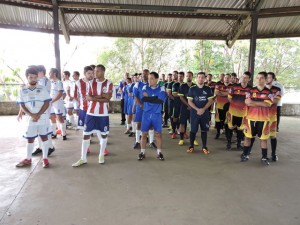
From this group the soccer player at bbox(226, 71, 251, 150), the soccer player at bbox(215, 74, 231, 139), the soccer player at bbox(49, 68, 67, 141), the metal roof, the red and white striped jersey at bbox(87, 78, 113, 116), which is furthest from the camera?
the metal roof

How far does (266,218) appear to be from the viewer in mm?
2889

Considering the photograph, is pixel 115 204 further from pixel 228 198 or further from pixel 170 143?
pixel 170 143

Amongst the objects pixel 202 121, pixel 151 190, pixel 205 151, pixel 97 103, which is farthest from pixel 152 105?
pixel 151 190

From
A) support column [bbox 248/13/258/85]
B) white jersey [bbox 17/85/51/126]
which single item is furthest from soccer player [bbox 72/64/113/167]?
support column [bbox 248/13/258/85]

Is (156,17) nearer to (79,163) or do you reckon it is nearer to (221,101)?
(221,101)

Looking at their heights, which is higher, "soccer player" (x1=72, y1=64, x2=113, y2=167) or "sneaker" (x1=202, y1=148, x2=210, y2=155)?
"soccer player" (x1=72, y1=64, x2=113, y2=167)

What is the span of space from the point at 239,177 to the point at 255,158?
51.0 inches

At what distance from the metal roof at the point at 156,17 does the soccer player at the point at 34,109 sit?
4.38 metres

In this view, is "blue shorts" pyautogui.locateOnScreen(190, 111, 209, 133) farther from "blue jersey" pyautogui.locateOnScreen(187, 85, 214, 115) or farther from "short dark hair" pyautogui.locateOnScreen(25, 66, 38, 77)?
"short dark hair" pyautogui.locateOnScreen(25, 66, 38, 77)

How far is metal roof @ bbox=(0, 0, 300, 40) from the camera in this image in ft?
26.1

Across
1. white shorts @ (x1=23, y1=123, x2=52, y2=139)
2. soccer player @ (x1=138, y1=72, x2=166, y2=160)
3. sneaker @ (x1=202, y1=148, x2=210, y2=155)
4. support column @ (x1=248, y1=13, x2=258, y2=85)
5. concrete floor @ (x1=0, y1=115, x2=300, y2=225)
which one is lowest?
concrete floor @ (x1=0, y1=115, x2=300, y2=225)

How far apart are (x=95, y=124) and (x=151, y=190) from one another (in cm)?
164

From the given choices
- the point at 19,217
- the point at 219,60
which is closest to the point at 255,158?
the point at 19,217

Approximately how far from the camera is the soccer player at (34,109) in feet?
14.2
